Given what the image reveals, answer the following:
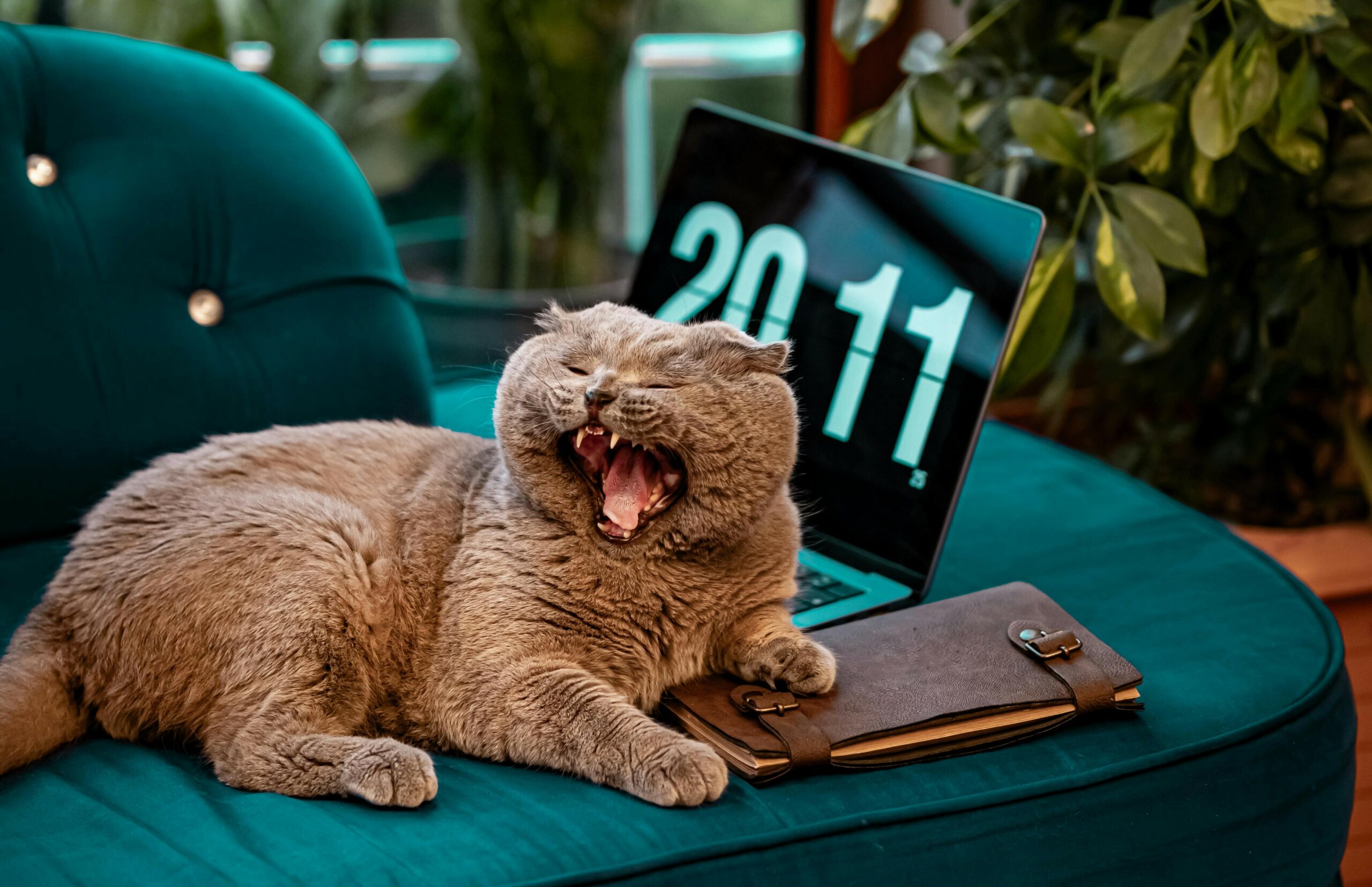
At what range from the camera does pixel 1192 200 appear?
4.89ft

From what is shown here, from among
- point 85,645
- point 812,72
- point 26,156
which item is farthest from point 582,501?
point 812,72

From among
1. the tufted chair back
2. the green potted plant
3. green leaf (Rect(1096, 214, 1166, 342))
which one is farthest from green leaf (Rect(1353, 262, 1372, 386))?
the tufted chair back

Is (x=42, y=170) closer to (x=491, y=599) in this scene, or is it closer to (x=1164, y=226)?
(x=491, y=599)

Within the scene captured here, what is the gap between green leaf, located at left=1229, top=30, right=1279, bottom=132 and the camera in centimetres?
138

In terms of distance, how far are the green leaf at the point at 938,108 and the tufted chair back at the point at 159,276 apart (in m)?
0.75

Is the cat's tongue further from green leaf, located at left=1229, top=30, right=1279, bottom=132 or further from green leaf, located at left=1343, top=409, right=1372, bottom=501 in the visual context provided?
green leaf, located at left=1343, top=409, right=1372, bottom=501

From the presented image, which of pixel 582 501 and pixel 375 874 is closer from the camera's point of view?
pixel 375 874

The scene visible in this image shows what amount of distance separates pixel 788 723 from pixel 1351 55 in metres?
1.05

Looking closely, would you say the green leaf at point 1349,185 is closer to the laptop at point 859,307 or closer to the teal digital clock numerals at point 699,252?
the laptop at point 859,307

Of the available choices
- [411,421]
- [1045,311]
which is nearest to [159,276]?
[411,421]

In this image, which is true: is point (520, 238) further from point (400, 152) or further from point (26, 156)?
Result: point (26, 156)

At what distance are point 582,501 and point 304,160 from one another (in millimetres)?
834

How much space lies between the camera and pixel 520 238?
7.68 feet

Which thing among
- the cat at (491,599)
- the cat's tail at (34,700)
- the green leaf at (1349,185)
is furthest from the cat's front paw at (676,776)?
the green leaf at (1349,185)
